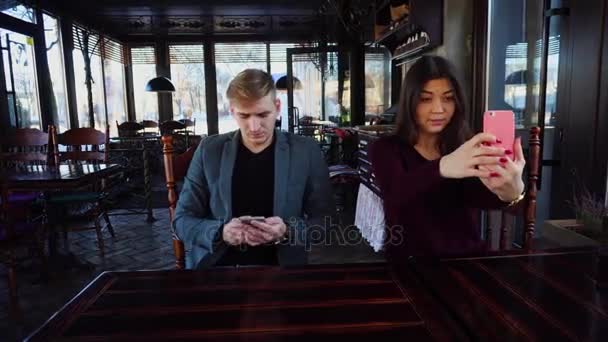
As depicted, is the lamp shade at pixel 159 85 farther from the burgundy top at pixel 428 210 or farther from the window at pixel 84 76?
the burgundy top at pixel 428 210

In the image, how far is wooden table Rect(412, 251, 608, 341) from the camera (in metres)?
0.72

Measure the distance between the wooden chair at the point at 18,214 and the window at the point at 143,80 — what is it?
5.62 meters

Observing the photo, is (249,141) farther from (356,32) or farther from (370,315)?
(356,32)

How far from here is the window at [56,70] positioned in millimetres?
6004

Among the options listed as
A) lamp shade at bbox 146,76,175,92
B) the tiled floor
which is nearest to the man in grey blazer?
the tiled floor

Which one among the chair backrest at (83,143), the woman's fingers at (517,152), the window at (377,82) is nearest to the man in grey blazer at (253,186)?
the woman's fingers at (517,152)

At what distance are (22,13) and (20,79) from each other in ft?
2.80

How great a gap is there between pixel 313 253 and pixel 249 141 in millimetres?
Result: 2170

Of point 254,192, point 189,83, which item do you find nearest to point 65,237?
point 254,192

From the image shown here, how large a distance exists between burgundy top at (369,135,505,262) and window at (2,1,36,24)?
5.10 meters

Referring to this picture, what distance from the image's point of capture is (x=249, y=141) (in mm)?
1507

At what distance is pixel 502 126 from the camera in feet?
2.85

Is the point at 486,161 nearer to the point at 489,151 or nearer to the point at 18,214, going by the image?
the point at 489,151

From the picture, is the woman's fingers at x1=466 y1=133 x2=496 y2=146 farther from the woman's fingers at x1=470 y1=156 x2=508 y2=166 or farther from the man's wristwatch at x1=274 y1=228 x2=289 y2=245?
the man's wristwatch at x1=274 y1=228 x2=289 y2=245
